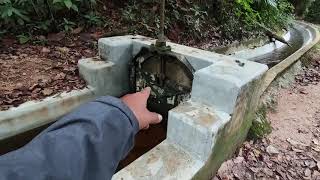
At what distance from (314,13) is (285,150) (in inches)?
723

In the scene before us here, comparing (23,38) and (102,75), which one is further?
(23,38)

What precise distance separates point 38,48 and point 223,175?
129 inches

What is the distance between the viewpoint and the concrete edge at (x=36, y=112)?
9.64ft

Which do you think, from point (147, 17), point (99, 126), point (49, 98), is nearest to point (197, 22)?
point (147, 17)

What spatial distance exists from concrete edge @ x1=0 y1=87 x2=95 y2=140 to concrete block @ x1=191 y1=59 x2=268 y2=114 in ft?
5.03

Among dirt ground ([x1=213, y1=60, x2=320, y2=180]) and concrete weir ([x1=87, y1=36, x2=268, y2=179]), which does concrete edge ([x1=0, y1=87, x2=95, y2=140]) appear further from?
dirt ground ([x1=213, y1=60, x2=320, y2=180])

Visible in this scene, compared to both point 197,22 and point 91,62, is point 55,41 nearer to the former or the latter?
point 91,62

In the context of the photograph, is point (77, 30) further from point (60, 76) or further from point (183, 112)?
point (183, 112)

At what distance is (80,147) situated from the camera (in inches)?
38.6

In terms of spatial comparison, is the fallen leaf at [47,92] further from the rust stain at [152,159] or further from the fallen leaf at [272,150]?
the fallen leaf at [272,150]

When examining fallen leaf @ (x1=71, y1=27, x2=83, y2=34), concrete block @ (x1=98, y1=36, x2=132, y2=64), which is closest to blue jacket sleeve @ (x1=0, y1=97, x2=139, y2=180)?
concrete block @ (x1=98, y1=36, x2=132, y2=64)

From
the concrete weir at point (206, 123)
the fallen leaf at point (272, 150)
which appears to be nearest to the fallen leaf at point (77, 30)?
the concrete weir at point (206, 123)

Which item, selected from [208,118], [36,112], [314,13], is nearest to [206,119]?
[208,118]

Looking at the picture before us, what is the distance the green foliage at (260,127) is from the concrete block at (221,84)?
98 centimetres
